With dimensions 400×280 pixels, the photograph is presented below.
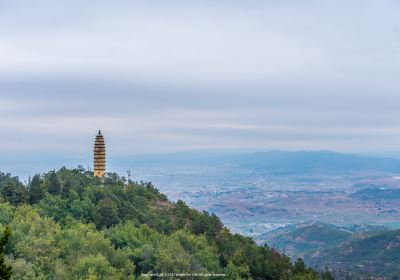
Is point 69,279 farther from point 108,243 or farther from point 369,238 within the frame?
point 369,238

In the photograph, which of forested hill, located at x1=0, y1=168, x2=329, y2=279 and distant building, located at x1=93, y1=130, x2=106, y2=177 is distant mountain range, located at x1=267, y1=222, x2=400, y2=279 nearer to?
forested hill, located at x1=0, y1=168, x2=329, y2=279

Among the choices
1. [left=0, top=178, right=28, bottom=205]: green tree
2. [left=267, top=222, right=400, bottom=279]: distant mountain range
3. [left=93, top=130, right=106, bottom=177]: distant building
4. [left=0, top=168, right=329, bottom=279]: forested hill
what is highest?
[left=93, top=130, right=106, bottom=177]: distant building

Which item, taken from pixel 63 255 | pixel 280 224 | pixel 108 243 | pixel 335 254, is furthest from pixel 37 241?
pixel 280 224

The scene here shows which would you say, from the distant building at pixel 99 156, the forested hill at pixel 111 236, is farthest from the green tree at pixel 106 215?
the distant building at pixel 99 156

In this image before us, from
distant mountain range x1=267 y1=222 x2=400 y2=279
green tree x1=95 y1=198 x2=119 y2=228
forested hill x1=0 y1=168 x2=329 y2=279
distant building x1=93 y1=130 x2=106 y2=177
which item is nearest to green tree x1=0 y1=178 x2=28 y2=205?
forested hill x1=0 y1=168 x2=329 y2=279

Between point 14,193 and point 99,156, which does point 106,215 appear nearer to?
point 14,193

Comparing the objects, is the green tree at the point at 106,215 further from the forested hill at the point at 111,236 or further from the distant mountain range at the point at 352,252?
the distant mountain range at the point at 352,252
